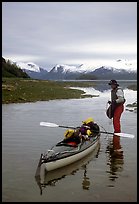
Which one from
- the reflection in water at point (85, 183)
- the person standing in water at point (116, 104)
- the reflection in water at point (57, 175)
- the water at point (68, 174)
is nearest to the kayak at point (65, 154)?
the reflection in water at point (57, 175)

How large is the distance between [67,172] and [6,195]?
3.04m

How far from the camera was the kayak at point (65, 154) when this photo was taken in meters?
11.7

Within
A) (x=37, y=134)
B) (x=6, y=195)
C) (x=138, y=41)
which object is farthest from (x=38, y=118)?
(x=6, y=195)

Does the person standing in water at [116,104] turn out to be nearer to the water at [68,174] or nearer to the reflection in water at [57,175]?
the water at [68,174]

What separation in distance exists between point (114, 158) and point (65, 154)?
317 cm

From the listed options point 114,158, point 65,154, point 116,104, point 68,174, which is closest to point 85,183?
point 68,174

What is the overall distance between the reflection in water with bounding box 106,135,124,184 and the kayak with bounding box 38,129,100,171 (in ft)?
3.42

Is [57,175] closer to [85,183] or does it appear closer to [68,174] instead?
[68,174]

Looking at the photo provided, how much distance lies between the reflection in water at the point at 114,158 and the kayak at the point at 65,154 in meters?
1.04

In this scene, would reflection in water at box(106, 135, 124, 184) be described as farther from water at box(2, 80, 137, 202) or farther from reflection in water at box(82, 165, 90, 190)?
reflection in water at box(82, 165, 90, 190)

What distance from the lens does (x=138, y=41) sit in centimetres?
1689

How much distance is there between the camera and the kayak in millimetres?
11747

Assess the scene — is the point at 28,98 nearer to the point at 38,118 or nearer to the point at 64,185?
the point at 38,118

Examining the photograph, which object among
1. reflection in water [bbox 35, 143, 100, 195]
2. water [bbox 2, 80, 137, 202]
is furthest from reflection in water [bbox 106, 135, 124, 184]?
reflection in water [bbox 35, 143, 100, 195]
